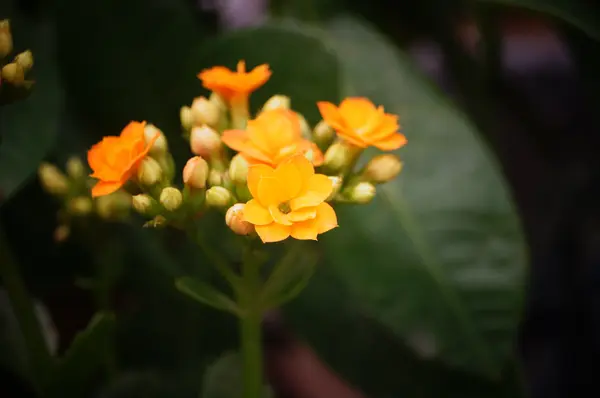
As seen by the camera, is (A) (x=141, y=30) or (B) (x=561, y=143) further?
(B) (x=561, y=143)

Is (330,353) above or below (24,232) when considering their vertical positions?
below

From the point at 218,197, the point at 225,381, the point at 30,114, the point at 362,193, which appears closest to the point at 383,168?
the point at 362,193

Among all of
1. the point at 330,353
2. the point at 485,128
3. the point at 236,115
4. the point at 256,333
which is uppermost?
the point at 236,115

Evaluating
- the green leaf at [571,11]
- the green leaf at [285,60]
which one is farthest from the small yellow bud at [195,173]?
the green leaf at [571,11]

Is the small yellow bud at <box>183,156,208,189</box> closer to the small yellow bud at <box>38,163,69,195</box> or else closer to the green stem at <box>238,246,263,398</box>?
the green stem at <box>238,246,263,398</box>

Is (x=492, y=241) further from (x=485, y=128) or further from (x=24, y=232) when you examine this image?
(x=24, y=232)

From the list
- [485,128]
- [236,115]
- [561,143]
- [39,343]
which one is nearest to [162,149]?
[236,115]
